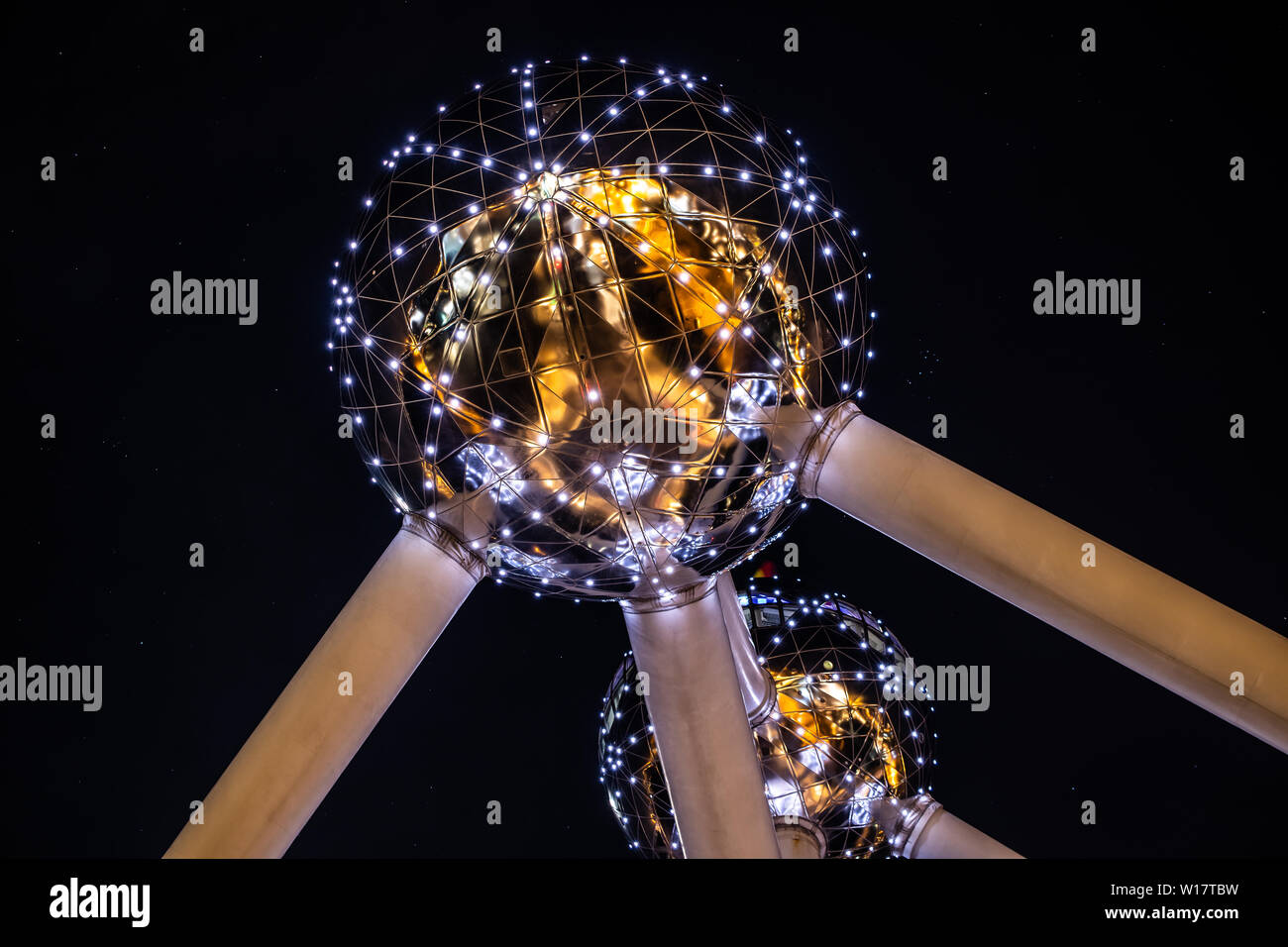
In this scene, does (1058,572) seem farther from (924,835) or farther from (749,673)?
(924,835)

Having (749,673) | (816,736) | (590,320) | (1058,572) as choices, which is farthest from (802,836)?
(590,320)

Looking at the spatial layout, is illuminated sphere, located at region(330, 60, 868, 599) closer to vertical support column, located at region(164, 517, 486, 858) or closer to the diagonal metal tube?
vertical support column, located at region(164, 517, 486, 858)

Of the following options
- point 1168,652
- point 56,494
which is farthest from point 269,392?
point 1168,652

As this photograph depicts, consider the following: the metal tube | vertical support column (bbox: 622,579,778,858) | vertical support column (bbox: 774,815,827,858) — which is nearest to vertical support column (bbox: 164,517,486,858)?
vertical support column (bbox: 622,579,778,858)

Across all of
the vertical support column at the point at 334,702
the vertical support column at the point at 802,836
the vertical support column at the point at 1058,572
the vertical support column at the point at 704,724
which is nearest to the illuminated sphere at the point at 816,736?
the vertical support column at the point at 802,836

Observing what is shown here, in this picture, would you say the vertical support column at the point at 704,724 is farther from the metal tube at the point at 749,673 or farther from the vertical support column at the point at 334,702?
the vertical support column at the point at 334,702

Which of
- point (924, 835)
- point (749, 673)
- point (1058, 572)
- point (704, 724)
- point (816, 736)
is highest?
point (1058, 572)
